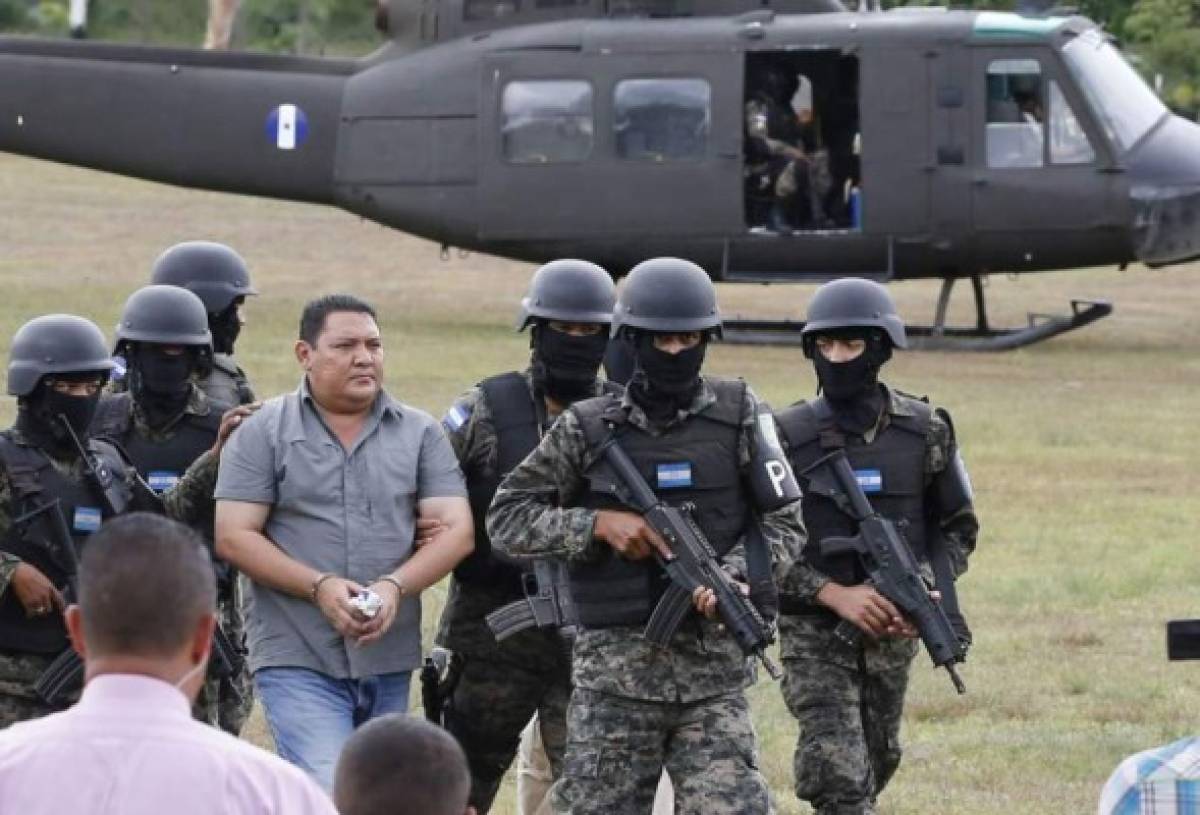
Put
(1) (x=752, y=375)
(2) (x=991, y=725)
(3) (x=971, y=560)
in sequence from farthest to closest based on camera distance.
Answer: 1. (1) (x=752, y=375)
2. (3) (x=971, y=560)
3. (2) (x=991, y=725)

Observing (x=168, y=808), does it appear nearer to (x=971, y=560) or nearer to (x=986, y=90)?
(x=971, y=560)

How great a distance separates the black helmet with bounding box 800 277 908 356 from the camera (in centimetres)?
919

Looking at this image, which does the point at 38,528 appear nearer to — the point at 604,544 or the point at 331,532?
the point at 331,532

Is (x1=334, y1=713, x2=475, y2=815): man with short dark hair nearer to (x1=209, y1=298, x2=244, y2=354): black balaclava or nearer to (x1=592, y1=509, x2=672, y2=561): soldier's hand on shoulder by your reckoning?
(x1=592, y1=509, x2=672, y2=561): soldier's hand on shoulder

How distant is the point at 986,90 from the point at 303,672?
1649cm

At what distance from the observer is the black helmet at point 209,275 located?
32.5 ft

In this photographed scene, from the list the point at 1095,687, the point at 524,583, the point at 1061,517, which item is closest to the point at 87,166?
the point at 1061,517

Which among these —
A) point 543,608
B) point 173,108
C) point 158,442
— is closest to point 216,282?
point 158,442

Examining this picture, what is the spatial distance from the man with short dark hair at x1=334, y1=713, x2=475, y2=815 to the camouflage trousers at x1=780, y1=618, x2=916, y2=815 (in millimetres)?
4181

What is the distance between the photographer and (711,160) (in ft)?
79.7

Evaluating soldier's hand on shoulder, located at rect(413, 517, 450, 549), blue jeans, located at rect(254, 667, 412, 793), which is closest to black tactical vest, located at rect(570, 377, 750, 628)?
soldier's hand on shoulder, located at rect(413, 517, 450, 549)

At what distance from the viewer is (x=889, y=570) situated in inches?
349

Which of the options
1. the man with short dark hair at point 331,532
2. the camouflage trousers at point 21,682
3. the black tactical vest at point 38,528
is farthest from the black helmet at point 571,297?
the camouflage trousers at point 21,682

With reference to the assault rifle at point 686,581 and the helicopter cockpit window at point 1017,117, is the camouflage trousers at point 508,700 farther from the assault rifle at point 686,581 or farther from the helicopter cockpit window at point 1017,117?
the helicopter cockpit window at point 1017,117
